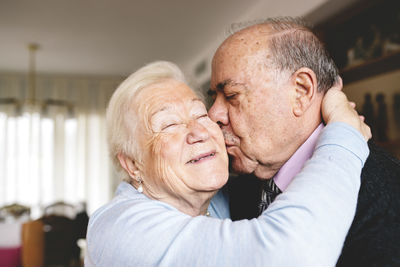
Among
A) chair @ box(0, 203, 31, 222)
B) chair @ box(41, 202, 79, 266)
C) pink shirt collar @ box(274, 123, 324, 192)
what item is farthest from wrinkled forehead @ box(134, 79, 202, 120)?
chair @ box(0, 203, 31, 222)

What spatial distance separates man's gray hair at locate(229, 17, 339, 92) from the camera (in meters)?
1.08

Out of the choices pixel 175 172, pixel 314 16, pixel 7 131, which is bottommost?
pixel 7 131

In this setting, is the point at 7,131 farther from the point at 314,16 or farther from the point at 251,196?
the point at 251,196

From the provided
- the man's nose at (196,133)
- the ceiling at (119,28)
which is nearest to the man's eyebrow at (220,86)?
the man's nose at (196,133)

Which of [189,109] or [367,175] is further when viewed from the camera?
[189,109]

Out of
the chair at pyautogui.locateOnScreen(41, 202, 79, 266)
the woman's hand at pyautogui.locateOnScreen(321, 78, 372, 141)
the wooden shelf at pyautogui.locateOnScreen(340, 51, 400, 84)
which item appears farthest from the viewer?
the chair at pyautogui.locateOnScreen(41, 202, 79, 266)

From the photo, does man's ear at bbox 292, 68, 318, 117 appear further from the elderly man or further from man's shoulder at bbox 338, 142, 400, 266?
man's shoulder at bbox 338, 142, 400, 266

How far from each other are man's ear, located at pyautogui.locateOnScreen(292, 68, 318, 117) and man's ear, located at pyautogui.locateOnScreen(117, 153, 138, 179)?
559 millimetres

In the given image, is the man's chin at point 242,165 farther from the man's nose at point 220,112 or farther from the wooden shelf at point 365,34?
the wooden shelf at point 365,34

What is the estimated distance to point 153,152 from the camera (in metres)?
1.13

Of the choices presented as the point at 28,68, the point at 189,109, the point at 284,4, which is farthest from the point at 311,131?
the point at 28,68

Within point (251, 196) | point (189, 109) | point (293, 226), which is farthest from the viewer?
point (251, 196)

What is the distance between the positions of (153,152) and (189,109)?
0.19 m

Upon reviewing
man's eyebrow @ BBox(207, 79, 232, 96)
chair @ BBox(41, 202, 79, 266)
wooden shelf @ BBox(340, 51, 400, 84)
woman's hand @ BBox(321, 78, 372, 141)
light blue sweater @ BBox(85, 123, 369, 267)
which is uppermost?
wooden shelf @ BBox(340, 51, 400, 84)
